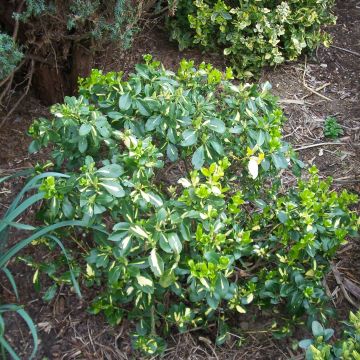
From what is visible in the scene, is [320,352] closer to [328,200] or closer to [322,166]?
[328,200]

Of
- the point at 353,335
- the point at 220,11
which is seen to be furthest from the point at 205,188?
the point at 220,11

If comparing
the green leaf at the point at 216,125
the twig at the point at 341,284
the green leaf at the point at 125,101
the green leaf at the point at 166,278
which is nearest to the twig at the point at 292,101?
the twig at the point at 341,284

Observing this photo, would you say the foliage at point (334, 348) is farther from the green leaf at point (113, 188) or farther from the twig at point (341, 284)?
the green leaf at point (113, 188)

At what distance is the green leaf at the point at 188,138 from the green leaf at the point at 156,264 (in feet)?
1.59

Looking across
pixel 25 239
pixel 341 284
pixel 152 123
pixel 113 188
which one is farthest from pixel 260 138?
pixel 25 239

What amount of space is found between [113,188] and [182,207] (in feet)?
0.90

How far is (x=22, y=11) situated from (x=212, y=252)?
1.70 metres

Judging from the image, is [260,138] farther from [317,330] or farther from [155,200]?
[317,330]

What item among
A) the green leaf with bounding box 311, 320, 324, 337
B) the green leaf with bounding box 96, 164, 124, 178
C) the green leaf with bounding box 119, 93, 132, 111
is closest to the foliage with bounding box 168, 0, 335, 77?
the green leaf with bounding box 119, 93, 132, 111

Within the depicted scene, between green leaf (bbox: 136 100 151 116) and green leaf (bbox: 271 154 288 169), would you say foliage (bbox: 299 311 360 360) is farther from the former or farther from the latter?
green leaf (bbox: 136 100 151 116)

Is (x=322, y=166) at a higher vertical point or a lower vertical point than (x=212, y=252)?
lower

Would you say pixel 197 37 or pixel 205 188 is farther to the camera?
pixel 197 37

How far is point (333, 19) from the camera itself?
155 inches

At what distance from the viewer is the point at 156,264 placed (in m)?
1.96
